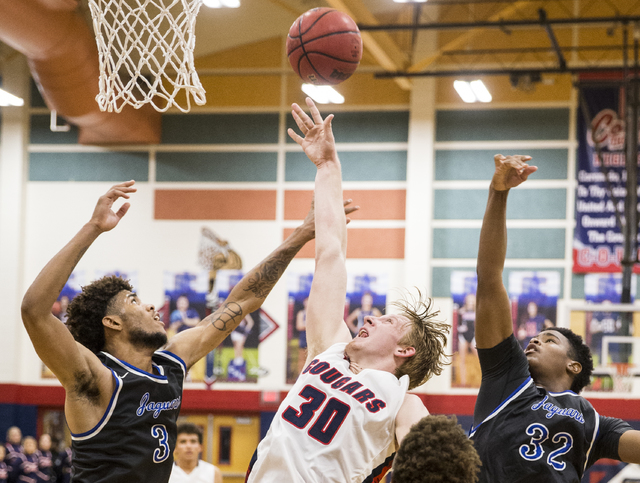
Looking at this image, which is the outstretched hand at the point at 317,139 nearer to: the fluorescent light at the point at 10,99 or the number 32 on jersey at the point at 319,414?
the number 32 on jersey at the point at 319,414

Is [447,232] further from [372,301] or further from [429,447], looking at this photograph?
[429,447]

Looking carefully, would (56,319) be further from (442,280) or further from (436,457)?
(442,280)

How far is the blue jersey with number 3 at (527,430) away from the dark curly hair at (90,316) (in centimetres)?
187

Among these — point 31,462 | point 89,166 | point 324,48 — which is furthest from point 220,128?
point 324,48

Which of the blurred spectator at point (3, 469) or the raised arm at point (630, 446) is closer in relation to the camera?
the raised arm at point (630, 446)

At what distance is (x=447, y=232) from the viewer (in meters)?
12.0

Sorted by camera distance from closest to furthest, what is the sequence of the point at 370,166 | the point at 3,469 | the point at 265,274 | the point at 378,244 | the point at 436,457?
the point at 436,457 → the point at 265,274 → the point at 3,469 → the point at 378,244 → the point at 370,166

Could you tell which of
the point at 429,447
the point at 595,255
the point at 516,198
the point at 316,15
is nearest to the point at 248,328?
the point at 516,198

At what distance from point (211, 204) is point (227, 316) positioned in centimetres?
895

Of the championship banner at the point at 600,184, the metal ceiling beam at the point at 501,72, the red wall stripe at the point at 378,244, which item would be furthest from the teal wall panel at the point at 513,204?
the metal ceiling beam at the point at 501,72

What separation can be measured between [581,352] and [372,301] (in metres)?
8.26

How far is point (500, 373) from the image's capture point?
349cm

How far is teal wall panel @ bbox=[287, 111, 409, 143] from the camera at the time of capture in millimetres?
12344

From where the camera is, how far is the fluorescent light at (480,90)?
10266mm
